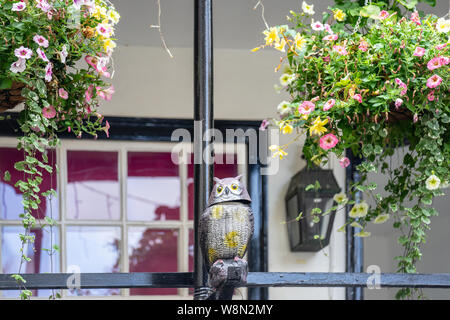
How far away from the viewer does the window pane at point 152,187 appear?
3.86 meters

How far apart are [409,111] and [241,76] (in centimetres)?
186

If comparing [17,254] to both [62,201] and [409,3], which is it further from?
[409,3]

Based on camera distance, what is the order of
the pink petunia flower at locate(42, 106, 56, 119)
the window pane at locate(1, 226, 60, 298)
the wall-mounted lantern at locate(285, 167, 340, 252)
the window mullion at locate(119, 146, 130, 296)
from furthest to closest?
the window mullion at locate(119, 146, 130, 296) → the window pane at locate(1, 226, 60, 298) → the wall-mounted lantern at locate(285, 167, 340, 252) → the pink petunia flower at locate(42, 106, 56, 119)

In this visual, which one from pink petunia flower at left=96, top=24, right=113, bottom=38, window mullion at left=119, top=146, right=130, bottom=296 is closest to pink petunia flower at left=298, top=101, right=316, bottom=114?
pink petunia flower at left=96, top=24, right=113, bottom=38

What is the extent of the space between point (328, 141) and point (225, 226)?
0.39m

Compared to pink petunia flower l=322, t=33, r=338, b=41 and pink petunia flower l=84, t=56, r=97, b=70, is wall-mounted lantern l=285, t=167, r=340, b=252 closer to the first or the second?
pink petunia flower l=322, t=33, r=338, b=41

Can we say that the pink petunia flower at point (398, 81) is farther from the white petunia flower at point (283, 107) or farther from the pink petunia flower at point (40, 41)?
the pink petunia flower at point (40, 41)

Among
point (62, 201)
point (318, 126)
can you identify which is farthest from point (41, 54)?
point (62, 201)

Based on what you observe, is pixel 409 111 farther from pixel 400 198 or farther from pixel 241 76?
pixel 241 76

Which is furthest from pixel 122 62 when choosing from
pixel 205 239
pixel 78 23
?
pixel 205 239

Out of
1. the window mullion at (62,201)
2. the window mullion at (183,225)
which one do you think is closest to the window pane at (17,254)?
the window mullion at (62,201)

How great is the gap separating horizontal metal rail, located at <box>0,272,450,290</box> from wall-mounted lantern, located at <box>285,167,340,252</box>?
4.60 ft

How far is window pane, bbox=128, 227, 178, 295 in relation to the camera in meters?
3.82
